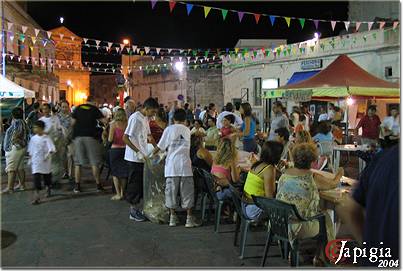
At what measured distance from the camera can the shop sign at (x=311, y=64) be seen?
21.0 meters

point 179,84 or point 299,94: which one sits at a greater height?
point 179,84

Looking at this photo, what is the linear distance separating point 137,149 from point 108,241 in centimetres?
151

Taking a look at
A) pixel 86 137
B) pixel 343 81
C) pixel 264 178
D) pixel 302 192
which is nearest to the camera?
pixel 302 192

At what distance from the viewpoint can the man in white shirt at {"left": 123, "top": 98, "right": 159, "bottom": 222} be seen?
6605mm

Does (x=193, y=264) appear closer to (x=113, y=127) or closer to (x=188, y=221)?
(x=188, y=221)

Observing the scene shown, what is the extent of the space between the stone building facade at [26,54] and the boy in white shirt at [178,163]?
593 inches

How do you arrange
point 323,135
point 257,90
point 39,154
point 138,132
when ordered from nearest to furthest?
point 138,132
point 39,154
point 323,135
point 257,90

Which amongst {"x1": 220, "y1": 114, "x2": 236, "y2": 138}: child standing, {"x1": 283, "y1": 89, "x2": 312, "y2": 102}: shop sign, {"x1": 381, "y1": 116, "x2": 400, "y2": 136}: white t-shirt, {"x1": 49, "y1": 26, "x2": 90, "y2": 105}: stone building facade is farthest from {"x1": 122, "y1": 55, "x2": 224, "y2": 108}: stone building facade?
{"x1": 220, "y1": 114, "x2": 236, "y2": 138}: child standing

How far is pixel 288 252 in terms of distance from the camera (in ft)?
15.7

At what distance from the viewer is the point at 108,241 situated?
18.4ft

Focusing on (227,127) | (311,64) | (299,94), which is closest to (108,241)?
(227,127)

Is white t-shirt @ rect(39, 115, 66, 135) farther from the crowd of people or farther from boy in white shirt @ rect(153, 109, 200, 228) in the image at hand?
boy in white shirt @ rect(153, 109, 200, 228)

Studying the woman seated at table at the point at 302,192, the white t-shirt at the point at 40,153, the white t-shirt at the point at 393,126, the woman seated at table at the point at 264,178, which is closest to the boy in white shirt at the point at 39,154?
the white t-shirt at the point at 40,153

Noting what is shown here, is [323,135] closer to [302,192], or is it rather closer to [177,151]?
[177,151]
